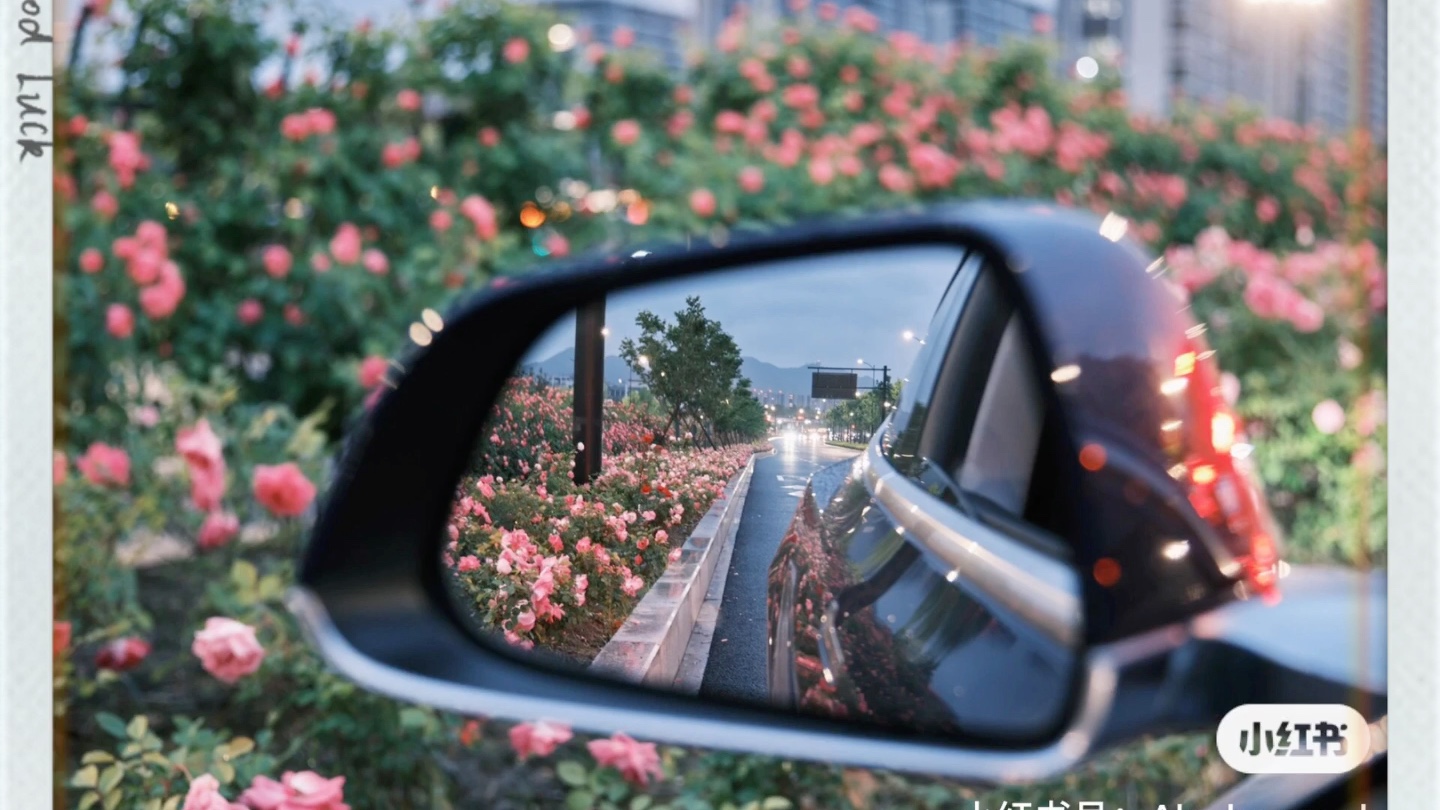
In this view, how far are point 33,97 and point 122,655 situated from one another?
1717 millimetres

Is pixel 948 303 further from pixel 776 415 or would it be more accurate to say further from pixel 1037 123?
pixel 1037 123

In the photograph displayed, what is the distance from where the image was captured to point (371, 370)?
10.0ft

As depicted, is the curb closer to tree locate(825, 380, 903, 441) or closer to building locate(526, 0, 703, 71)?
tree locate(825, 380, 903, 441)

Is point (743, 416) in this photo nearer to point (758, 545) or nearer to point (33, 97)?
point (758, 545)

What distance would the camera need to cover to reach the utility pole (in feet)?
3.01

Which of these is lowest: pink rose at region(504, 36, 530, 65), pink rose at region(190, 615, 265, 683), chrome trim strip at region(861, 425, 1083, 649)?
pink rose at region(190, 615, 265, 683)

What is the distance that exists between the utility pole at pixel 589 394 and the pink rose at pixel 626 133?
3.05 metres

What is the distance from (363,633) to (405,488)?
0.13 m

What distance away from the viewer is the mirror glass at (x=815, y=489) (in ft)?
2.55

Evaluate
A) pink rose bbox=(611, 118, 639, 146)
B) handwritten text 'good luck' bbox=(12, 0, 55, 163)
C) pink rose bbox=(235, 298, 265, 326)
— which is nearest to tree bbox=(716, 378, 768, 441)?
pink rose bbox=(235, 298, 265, 326)

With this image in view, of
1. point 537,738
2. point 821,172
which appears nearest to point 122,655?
point 537,738

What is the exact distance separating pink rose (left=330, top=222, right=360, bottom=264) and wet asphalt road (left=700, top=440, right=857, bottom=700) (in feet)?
8.99

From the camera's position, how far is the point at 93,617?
257 centimetres

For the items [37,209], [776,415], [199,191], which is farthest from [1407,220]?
[37,209]
